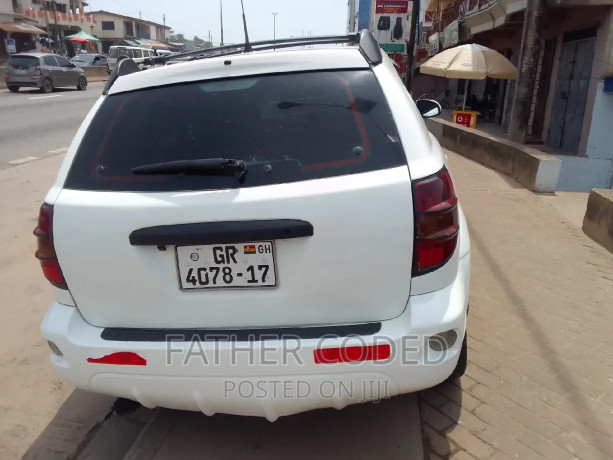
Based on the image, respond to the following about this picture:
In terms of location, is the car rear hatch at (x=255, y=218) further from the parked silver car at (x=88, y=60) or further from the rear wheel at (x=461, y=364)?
the parked silver car at (x=88, y=60)

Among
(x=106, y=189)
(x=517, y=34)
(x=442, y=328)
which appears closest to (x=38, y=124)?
(x=106, y=189)

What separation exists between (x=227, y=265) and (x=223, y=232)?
14 cm

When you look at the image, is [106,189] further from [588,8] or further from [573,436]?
[588,8]

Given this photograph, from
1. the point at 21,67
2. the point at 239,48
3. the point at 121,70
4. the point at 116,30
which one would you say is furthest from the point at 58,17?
the point at 121,70

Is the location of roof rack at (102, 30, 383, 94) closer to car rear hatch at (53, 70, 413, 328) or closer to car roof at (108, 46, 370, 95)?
car roof at (108, 46, 370, 95)

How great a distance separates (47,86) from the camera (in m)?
22.8

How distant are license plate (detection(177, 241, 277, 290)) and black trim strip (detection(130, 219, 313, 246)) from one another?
1.5 inches

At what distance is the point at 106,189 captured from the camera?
202 cm

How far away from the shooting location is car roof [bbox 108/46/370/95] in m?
2.14

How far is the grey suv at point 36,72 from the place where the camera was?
21672 millimetres

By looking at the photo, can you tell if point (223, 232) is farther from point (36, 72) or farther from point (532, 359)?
point (36, 72)

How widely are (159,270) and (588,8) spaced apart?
40.1 feet

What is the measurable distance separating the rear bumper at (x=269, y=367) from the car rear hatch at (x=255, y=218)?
9 cm

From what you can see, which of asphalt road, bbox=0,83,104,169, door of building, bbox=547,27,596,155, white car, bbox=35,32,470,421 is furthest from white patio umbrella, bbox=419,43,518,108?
white car, bbox=35,32,470,421
